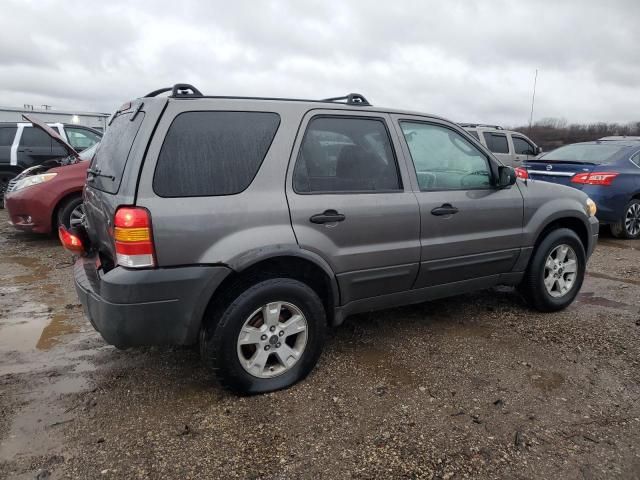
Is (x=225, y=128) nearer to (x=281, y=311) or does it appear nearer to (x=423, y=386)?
(x=281, y=311)

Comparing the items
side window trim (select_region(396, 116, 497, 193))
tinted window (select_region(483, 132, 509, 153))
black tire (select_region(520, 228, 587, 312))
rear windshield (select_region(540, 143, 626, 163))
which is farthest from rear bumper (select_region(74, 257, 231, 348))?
tinted window (select_region(483, 132, 509, 153))

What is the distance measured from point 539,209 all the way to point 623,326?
120cm

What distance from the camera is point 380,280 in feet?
10.8

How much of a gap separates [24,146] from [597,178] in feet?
34.3

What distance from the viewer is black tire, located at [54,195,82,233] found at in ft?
21.6

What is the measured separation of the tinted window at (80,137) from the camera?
9948 mm

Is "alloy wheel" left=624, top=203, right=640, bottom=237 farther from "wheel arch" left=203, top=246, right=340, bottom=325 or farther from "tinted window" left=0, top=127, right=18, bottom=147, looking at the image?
"tinted window" left=0, top=127, right=18, bottom=147


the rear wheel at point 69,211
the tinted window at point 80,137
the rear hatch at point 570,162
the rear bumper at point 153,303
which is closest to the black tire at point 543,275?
the rear bumper at point 153,303

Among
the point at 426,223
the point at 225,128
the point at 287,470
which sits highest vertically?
the point at 225,128

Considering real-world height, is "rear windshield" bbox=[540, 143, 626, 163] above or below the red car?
above

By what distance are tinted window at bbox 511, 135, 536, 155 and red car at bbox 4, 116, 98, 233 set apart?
368 inches

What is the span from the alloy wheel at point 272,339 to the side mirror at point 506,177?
76.1 inches

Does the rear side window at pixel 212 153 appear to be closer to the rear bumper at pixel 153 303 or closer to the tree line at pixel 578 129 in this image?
the rear bumper at pixel 153 303

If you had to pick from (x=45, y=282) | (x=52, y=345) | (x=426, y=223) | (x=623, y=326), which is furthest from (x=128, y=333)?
(x=623, y=326)
